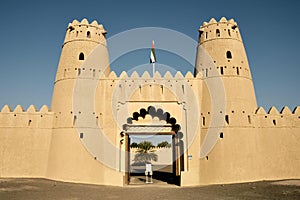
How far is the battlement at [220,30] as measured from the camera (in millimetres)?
19062

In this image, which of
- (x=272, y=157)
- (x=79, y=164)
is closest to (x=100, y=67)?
(x=79, y=164)

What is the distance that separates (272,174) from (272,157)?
119 centimetres

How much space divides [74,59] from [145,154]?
90.7ft

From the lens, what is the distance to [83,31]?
63.7 feet

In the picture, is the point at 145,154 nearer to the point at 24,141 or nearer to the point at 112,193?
the point at 24,141

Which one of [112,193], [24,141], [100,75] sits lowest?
[112,193]

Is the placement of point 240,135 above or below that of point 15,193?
above

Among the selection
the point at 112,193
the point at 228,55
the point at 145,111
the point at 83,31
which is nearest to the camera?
the point at 112,193

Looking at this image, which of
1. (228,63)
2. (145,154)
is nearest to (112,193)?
(228,63)

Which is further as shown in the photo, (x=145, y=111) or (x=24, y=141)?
(x=145, y=111)

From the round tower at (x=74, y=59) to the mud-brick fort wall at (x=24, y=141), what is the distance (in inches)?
65.1

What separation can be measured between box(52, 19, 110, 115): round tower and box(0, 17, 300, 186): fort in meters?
0.08

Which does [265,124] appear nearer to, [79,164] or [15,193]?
[79,164]

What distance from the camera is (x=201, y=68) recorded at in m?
19.3
